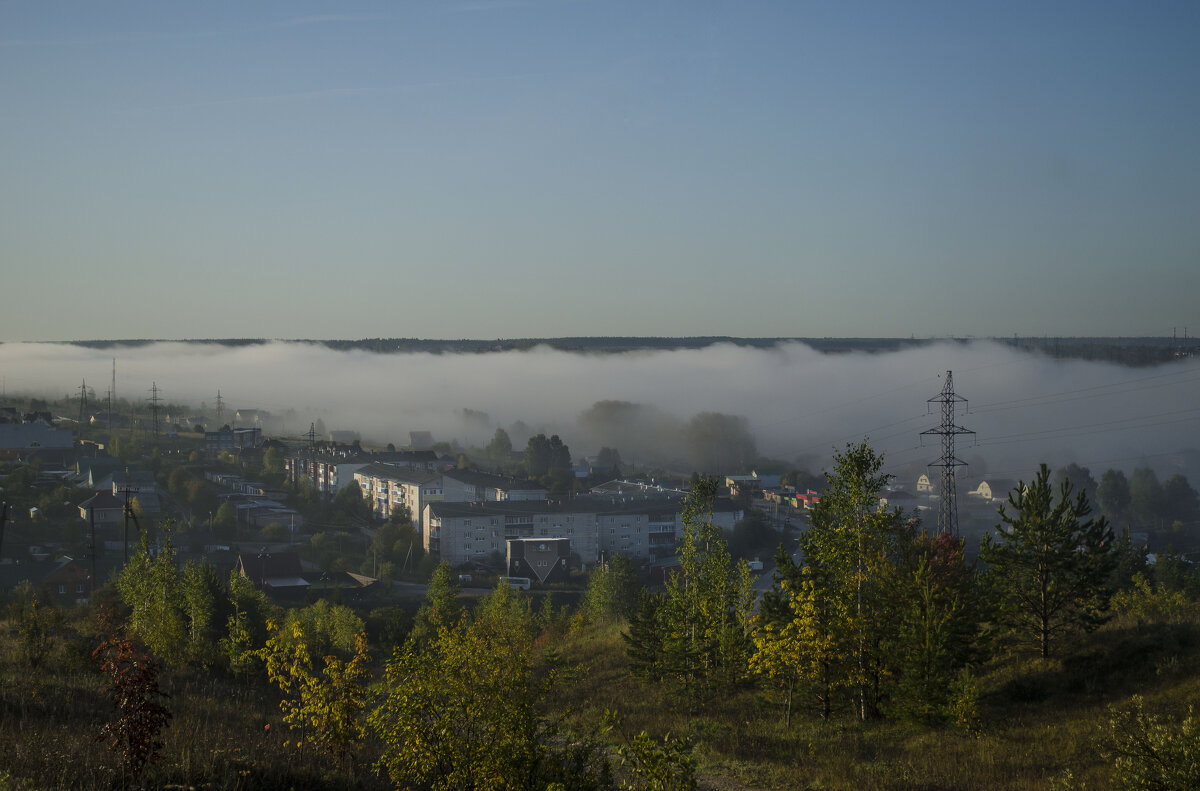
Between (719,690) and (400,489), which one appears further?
(400,489)

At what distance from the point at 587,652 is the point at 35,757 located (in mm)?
23473

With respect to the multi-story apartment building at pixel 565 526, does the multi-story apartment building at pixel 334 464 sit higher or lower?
higher

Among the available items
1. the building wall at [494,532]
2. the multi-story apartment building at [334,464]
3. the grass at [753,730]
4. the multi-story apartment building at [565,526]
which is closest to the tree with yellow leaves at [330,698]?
the grass at [753,730]

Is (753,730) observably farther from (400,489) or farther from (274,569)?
(400,489)

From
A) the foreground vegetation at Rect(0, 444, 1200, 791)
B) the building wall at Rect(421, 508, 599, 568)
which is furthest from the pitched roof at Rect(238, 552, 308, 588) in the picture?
the foreground vegetation at Rect(0, 444, 1200, 791)

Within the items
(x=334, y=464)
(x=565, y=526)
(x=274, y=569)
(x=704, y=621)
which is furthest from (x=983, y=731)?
(x=334, y=464)

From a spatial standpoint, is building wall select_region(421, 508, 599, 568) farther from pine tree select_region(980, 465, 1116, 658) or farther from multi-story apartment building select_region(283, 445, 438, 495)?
pine tree select_region(980, 465, 1116, 658)

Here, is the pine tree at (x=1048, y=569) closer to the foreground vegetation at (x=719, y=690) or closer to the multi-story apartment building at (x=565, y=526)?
the foreground vegetation at (x=719, y=690)

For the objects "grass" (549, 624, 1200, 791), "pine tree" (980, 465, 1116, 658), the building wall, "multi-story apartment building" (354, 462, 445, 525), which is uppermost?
"pine tree" (980, 465, 1116, 658)

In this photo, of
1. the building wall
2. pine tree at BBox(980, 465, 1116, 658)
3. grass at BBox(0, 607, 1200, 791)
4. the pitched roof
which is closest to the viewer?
grass at BBox(0, 607, 1200, 791)

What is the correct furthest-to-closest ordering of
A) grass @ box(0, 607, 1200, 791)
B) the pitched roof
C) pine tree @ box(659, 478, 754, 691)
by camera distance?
the pitched roof
pine tree @ box(659, 478, 754, 691)
grass @ box(0, 607, 1200, 791)

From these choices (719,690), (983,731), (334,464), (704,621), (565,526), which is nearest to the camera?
(983,731)

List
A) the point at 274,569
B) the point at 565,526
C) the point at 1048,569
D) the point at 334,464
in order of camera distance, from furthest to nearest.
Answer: the point at 334,464 < the point at 565,526 < the point at 274,569 < the point at 1048,569

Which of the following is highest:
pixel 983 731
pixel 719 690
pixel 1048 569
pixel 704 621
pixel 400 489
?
pixel 1048 569
